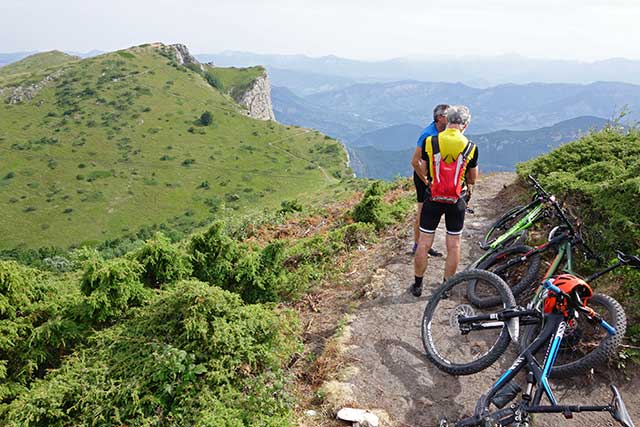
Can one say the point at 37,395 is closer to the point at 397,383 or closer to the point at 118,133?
the point at 397,383

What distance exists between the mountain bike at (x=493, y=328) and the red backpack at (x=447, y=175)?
120 centimetres

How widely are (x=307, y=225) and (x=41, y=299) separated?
827 centimetres

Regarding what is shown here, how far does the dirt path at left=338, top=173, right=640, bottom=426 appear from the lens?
4.53 m

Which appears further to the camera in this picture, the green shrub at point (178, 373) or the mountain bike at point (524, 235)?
the mountain bike at point (524, 235)

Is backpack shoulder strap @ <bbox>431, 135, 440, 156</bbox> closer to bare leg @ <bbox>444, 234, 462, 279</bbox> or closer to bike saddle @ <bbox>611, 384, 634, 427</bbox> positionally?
bare leg @ <bbox>444, 234, 462, 279</bbox>

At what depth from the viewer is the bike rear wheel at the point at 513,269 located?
229 inches

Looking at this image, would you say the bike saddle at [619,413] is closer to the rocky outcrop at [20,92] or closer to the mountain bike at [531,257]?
the mountain bike at [531,257]

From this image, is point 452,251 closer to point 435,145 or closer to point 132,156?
point 435,145

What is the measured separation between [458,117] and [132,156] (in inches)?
4670

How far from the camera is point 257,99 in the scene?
180 metres

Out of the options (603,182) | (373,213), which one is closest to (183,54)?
(373,213)

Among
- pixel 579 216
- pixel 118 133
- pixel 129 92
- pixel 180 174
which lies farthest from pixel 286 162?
pixel 579 216

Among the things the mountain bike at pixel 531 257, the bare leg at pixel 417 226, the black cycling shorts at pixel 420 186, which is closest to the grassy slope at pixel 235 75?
the bare leg at pixel 417 226

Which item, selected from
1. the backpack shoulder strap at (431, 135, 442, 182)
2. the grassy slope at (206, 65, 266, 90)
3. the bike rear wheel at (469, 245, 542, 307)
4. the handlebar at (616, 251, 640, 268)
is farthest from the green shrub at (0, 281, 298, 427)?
the grassy slope at (206, 65, 266, 90)
